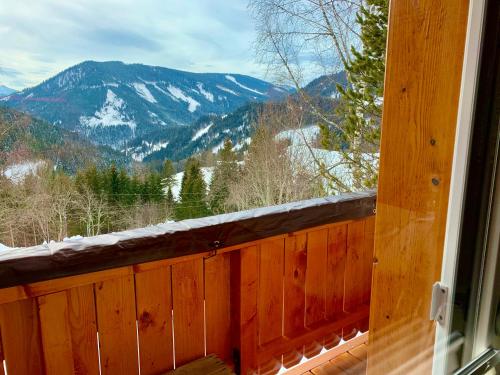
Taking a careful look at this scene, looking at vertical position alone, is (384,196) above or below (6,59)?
below

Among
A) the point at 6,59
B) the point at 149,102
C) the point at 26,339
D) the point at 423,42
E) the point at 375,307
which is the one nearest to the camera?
the point at 423,42

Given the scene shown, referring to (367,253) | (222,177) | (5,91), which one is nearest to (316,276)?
(367,253)

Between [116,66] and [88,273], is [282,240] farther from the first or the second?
[116,66]

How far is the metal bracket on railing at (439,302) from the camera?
528mm

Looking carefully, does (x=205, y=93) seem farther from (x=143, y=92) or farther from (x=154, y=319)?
(x=154, y=319)

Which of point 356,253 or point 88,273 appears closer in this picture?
point 88,273

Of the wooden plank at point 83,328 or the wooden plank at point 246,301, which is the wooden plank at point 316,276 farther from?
the wooden plank at point 83,328

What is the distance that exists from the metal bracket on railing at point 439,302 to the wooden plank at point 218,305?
100cm

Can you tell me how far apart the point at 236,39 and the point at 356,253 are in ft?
29.0

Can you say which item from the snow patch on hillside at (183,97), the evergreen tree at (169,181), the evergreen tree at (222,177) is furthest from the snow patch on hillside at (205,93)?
the evergreen tree at (169,181)

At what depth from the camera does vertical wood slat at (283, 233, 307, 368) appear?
166cm

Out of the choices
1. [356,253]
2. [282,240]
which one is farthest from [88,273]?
[356,253]

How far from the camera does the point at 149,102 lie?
917cm

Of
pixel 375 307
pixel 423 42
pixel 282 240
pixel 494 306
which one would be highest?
pixel 423 42
